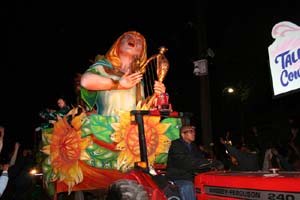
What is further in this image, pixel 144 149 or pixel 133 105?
pixel 133 105

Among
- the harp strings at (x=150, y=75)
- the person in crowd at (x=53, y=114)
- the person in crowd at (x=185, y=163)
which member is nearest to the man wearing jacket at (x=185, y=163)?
the person in crowd at (x=185, y=163)

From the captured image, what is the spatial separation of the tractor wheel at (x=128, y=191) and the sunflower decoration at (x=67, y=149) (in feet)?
3.67

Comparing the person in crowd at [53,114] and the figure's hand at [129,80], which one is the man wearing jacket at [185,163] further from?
the person in crowd at [53,114]

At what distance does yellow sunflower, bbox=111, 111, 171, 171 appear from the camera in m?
5.11

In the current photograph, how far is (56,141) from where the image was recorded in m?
5.36

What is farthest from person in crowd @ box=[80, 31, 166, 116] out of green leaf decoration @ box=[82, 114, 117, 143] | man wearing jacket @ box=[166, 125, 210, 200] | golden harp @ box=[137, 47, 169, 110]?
man wearing jacket @ box=[166, 125, 210, 200]

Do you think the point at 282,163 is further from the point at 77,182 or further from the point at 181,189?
the point at 77,182

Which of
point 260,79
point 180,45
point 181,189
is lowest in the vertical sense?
point 181,189

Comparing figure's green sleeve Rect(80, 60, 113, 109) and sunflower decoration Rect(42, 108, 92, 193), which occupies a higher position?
figure's green sleeve Rect(80, 60, 113, 109)

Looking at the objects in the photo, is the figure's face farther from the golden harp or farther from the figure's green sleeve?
the figure's green sleeve

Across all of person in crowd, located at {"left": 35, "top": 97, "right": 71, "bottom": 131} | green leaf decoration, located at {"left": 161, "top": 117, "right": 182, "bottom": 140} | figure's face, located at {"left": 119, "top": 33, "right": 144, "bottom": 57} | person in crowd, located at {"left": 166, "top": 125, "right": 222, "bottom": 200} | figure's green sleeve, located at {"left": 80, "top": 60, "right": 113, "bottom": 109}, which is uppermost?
figure's face, located at {"left": 119, "top": 33, "right": 144, "bottom": 57}

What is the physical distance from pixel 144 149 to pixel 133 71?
214 centimetres

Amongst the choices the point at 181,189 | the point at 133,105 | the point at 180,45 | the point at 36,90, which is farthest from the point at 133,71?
the point at 36,90

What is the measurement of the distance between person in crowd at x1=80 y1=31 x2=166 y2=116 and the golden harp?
115mm
